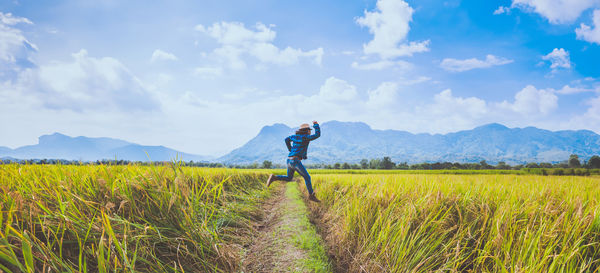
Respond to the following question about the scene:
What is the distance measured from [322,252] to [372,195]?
1.33m

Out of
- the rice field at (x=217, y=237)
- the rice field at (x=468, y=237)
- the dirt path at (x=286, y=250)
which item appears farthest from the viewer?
the dirt path at (x=286, y=250)

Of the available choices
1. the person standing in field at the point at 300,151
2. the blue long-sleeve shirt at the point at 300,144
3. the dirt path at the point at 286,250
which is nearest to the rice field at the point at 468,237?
the dirt path at the point at 286,250

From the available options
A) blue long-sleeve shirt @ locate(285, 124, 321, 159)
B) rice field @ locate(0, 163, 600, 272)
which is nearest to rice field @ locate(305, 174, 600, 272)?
rice field @ locate(0, 163, 600, 272)

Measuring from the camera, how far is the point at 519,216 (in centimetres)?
317

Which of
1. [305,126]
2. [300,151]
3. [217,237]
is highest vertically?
[305,126]

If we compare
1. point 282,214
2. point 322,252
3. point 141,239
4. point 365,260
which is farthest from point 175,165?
point 282,214

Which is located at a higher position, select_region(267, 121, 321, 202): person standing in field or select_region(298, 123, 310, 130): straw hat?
select_region(298, 123, 310, 130): straw hat

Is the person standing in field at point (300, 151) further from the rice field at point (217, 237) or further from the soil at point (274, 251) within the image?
the rice field at point (217, 237)

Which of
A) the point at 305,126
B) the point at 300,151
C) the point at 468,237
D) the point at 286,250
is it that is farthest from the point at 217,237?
the point at 305,126

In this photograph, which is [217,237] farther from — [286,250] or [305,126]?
[305,126]

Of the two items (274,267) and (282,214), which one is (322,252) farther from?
(282,214)

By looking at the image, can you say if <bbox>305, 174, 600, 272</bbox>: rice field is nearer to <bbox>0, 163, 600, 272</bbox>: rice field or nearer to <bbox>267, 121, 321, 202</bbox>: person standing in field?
<bbox>0, 163, 600, 272</bbox>: rice field

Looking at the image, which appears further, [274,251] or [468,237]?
[274,251]

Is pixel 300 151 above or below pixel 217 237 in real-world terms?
above
